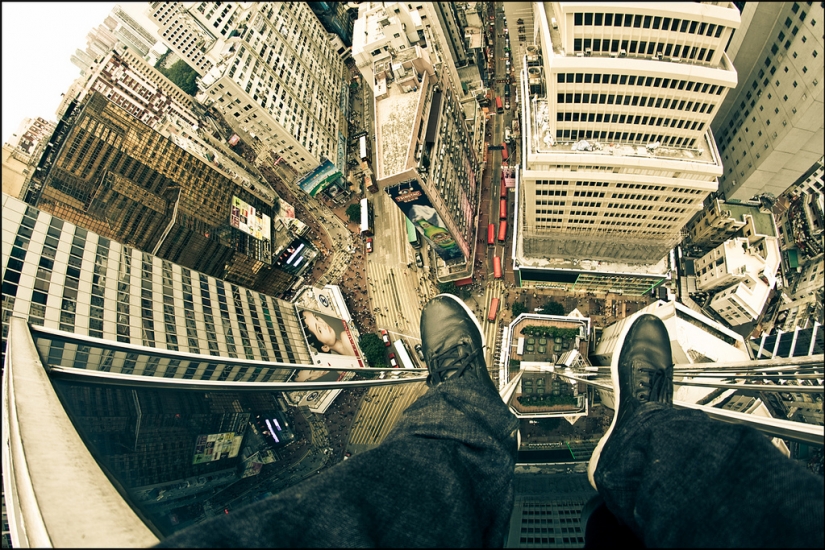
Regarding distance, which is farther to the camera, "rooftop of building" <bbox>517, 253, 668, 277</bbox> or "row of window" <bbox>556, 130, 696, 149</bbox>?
"rooftop of building" <bbox>517, 253, 668, 277</bbox>

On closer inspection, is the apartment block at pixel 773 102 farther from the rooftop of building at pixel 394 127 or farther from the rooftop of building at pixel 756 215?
the rooftop of building at pixel 394 127

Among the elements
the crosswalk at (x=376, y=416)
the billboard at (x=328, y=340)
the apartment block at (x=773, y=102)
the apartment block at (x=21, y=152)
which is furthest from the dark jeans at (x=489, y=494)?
the apartment block at (x=21, y=152)

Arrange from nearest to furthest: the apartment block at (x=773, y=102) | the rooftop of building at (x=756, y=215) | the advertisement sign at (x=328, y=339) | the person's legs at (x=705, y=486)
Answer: the person's legs at (x=705, y=486), the apartment block at (x=773, y=102), the rooftop of building at (x=756, y=215), the advertisement sign at (x=328, y=339)

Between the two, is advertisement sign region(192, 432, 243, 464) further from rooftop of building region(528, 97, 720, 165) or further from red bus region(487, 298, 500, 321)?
red bus region(487, 298, 500, 321)

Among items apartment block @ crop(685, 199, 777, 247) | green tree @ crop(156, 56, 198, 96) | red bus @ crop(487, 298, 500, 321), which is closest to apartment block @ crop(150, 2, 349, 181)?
green tree @ crop(156, 56, 198, 96)

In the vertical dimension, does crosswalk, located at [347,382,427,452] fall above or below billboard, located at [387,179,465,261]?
below

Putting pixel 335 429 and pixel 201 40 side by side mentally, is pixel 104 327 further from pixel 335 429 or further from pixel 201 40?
pixel 201 40
